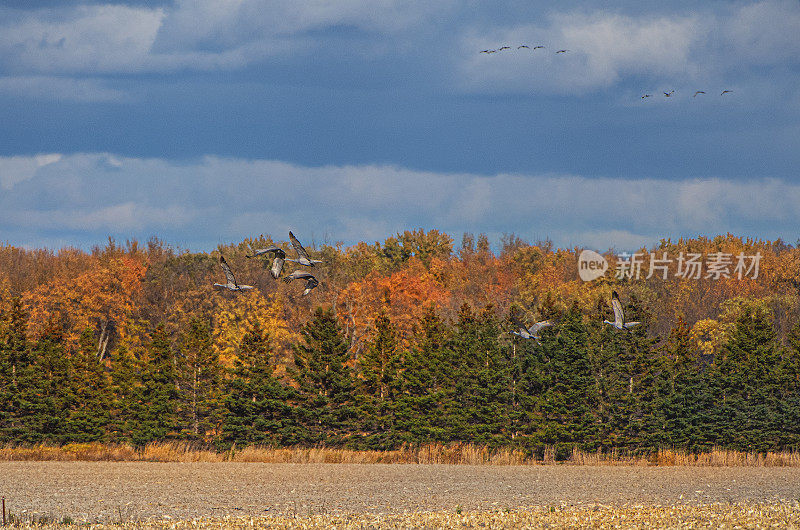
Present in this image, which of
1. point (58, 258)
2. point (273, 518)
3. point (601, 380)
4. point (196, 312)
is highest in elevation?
point (58, 258)

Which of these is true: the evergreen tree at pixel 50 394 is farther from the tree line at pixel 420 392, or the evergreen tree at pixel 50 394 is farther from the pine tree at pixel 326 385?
the pine tree at pixel 326 385

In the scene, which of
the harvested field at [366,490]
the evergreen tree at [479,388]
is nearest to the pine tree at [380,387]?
the evergreen tree at [479,388]

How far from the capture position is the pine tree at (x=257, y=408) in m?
55.4

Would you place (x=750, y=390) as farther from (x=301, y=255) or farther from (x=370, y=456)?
(x=301, y=255)

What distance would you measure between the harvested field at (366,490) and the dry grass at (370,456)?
2875 millimetres

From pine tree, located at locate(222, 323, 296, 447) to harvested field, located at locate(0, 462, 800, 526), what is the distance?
4.37m

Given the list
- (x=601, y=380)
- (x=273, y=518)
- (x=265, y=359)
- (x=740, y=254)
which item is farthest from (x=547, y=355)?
(x=740, y=254)

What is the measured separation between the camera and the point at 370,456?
5397cm

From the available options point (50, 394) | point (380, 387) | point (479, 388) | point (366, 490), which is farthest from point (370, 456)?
→ point (50, 394)

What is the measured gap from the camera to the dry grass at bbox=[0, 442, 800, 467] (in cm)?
5294

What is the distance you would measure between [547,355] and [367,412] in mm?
11097

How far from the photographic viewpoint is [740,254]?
376 feet

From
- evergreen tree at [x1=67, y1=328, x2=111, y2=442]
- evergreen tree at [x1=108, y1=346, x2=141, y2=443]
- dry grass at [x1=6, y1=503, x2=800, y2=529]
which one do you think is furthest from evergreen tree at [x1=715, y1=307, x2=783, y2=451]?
evergreen tree at [x1=67, y1=328, x2=111, y2=442]

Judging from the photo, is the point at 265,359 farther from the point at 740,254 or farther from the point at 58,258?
the point at 740,254
